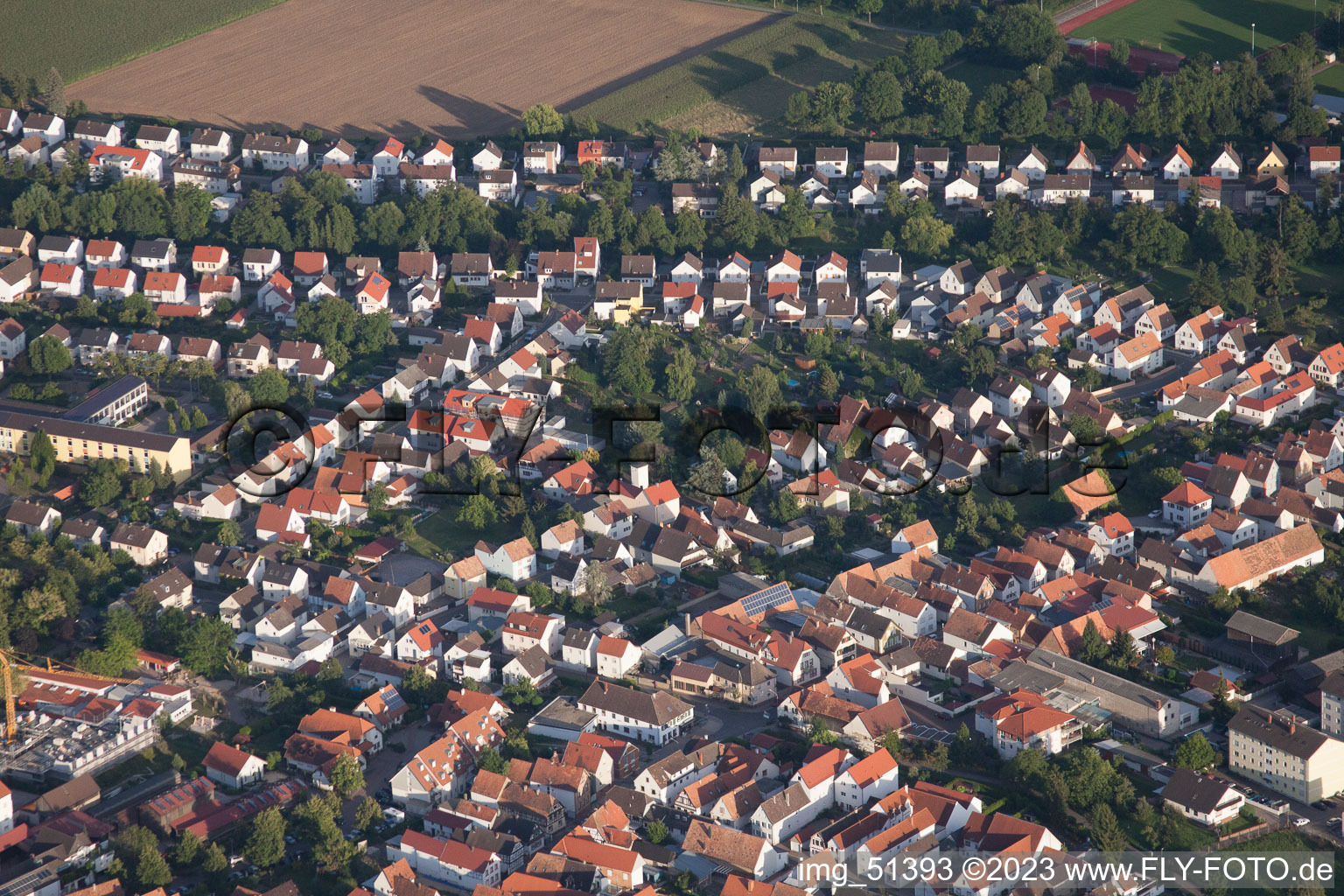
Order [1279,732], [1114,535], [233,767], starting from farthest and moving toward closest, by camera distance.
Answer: [1114,535] → [233,767] → [1279,732]

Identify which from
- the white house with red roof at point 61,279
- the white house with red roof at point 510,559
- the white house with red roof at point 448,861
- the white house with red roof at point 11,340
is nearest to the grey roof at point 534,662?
the white house with red roof at point 510,559

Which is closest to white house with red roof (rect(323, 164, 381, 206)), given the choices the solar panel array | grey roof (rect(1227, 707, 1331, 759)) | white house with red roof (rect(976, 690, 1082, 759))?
the solar panel array

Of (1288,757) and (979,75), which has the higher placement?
(979,75)

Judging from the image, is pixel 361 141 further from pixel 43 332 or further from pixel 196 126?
pixel 43 332

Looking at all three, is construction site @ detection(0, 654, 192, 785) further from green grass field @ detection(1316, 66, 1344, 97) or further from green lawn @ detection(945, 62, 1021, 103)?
green grass field @ detection(1316, 66, 1344, 97)

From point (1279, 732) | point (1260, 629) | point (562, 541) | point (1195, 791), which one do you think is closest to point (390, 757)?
point (562, 541)

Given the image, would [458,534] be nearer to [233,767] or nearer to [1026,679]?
[233,767]
